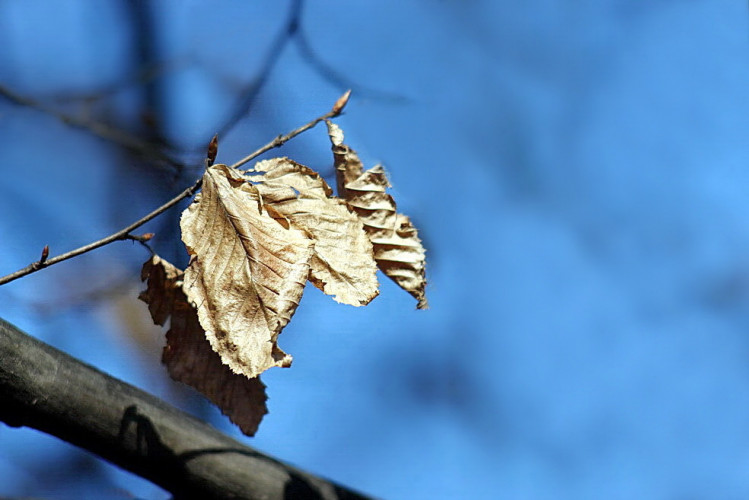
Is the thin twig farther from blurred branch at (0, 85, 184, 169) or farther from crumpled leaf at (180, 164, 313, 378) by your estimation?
blurred branch at (0, 85, 184, 169)

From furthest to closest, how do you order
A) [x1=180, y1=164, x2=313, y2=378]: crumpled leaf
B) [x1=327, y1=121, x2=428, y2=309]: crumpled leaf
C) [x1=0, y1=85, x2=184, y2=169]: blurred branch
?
[x1=0, y1=85, x2=184, y2=169]: blurred branch < [x1=327, y1=121, x2=428, y2=309]: crumpled leaf < [x1=180, y1=164, x2=313, y2=378]: crumpled leaf

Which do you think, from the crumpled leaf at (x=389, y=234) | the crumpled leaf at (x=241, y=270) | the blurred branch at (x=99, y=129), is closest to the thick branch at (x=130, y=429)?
the crumpled leaf at (x=241, y=270)

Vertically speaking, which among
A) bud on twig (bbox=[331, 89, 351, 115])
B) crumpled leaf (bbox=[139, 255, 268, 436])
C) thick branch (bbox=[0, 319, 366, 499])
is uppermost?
bud on twig (bbox=[331, 89, 351, 115])

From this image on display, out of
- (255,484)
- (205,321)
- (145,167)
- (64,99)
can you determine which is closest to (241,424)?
(255,484)

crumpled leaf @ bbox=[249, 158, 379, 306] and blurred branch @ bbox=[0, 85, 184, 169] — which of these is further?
blurred branch @ bbox=[0, 85, 184, 169]

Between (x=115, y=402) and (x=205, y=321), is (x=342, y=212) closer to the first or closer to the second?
(x=205, y=321)

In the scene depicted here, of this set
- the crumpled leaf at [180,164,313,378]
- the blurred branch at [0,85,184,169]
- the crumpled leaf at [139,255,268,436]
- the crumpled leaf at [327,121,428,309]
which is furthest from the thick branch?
the blurred branch at [0,85,184,169]

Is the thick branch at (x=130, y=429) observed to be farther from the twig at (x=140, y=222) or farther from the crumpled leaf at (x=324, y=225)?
the crumpled leaf at (x=324, y=225)
